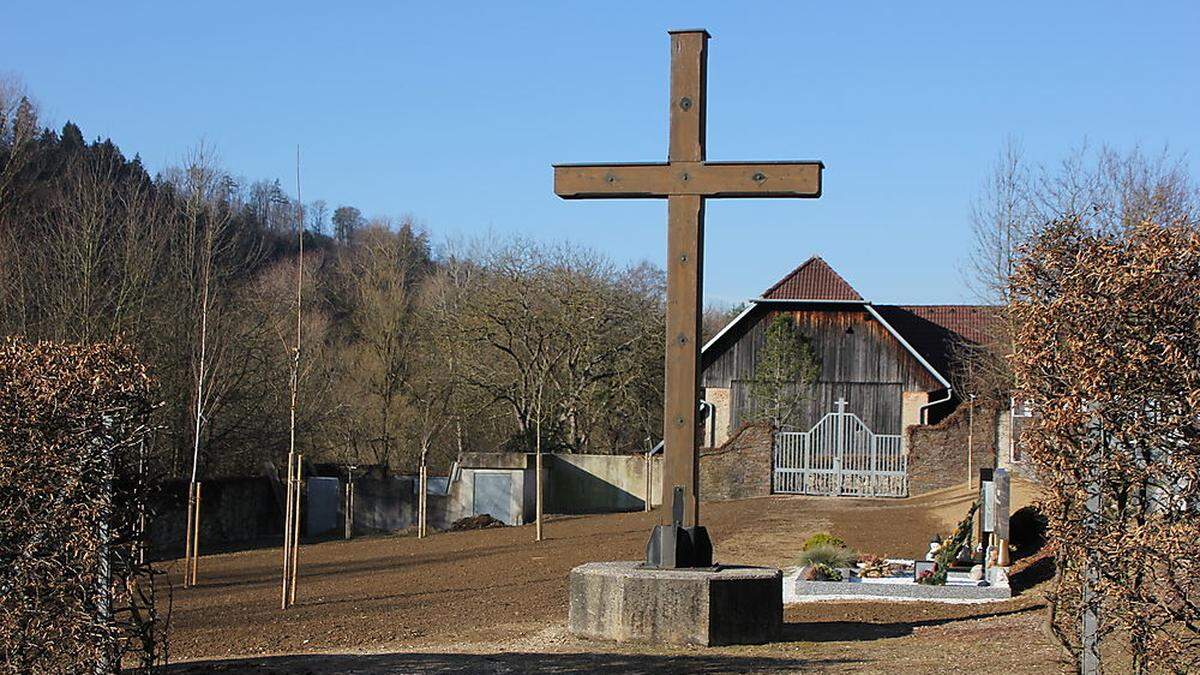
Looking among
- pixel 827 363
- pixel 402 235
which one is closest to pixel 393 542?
pixel 827 363

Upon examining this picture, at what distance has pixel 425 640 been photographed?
38.0ft

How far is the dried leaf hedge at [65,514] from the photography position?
6320 mm

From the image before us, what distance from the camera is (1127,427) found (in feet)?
20.1

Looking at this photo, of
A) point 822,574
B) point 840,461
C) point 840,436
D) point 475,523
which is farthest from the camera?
point 840,436

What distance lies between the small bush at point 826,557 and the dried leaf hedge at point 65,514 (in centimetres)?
1078

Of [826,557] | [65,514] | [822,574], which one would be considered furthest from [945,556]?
[65,514]

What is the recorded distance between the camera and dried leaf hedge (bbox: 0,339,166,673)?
249 inches

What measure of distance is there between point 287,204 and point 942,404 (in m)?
35.7

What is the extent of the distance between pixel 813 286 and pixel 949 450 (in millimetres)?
9536

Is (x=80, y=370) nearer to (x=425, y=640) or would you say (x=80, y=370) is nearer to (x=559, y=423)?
(x=425, y=640)

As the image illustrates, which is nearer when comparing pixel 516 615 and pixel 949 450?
pixel 516 615

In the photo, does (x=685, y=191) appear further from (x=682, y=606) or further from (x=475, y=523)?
(x=475, y=523)

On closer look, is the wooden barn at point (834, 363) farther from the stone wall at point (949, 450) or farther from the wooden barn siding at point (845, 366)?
the stone wall at point (949, 450)

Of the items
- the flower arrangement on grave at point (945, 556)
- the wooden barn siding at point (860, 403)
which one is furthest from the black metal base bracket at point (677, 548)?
the wooden barn siding at point (860, 403)
